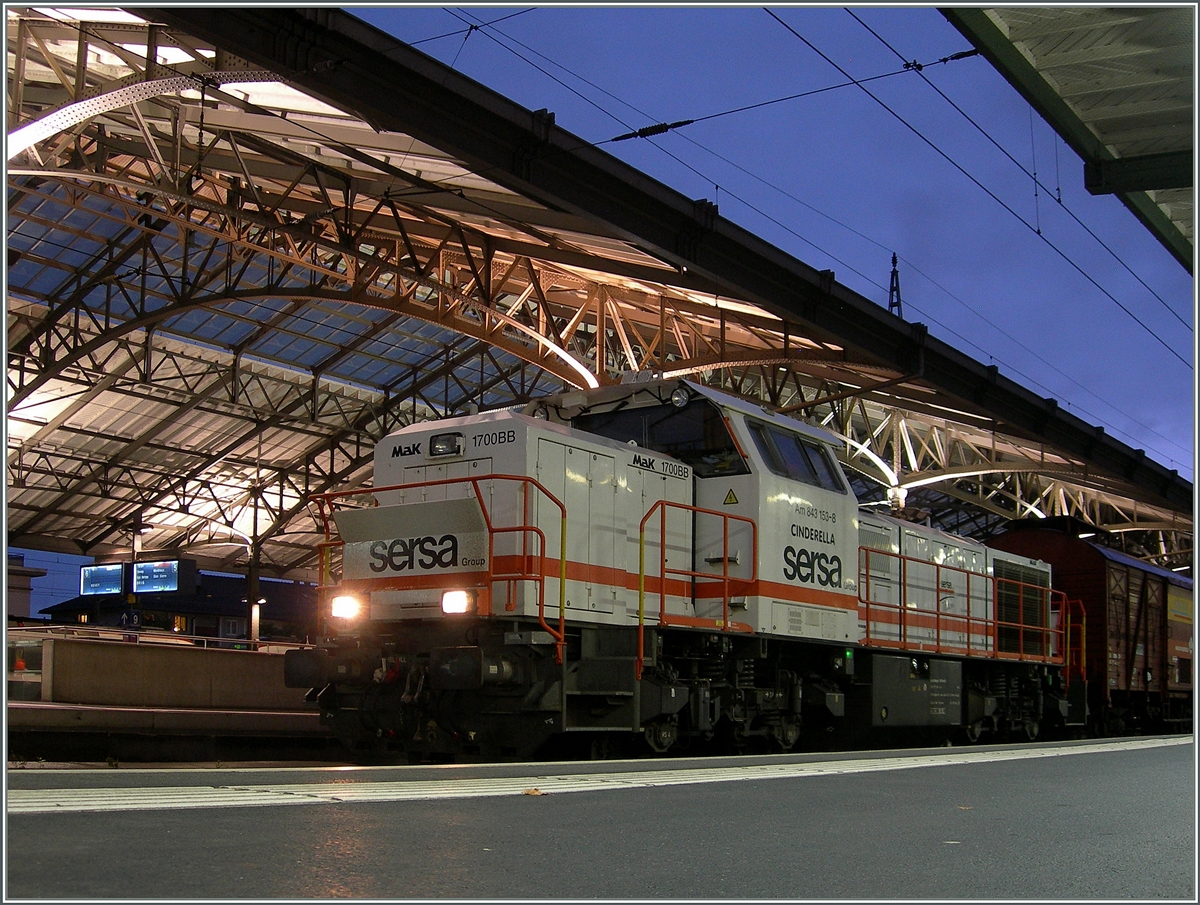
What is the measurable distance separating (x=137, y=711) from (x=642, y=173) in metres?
9.62

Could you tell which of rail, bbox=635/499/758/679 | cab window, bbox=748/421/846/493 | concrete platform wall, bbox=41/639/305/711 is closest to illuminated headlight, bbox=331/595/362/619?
rail, bbox=635/499/758/679

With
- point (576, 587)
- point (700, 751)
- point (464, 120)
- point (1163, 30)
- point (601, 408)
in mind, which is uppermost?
point (464, 120)

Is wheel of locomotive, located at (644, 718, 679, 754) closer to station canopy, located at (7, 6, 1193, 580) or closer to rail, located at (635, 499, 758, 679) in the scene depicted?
rail, located at (635, 499, 758, 679)

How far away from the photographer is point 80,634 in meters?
19.7

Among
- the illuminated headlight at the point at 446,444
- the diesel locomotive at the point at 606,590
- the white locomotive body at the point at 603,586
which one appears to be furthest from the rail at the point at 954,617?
the illuminated headlight at the point at 446,444

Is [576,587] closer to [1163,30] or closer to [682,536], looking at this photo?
[682,536]

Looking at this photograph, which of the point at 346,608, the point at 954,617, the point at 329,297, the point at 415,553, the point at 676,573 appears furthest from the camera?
the point at 329,297

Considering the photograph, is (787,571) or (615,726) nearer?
(615,726)

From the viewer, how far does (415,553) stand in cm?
955

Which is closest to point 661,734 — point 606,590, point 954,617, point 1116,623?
point 606,590

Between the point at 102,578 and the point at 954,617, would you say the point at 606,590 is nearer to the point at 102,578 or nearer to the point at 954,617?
the point at 954,617

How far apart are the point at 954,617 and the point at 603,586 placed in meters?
6.35

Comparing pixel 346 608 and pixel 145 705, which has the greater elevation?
pixel 346 608

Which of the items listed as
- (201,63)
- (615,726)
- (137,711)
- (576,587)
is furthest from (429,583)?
(201,63)
